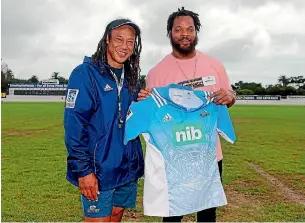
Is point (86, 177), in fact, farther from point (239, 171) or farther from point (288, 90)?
point (288, 90)

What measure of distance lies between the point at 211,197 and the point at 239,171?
535 centimetres

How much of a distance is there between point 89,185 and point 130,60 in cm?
96

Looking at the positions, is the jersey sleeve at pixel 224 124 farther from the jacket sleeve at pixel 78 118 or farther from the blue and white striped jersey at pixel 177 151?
the jacket sleeve at pixel 78 118

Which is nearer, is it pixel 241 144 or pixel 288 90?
pixel 241 144

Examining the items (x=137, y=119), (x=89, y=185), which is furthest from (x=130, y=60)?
(x=89, y=185)

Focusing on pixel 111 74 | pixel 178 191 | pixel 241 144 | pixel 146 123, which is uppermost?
pixel 111 74

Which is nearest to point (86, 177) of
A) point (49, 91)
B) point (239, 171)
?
point (239, 171)

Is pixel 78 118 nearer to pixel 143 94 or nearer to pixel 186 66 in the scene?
pixel 143 94

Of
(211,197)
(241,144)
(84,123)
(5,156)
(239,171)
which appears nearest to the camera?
(84,123)

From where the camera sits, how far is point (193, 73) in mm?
3582

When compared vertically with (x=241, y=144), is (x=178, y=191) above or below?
above

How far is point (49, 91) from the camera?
77.6m

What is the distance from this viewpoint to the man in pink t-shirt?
3.56 m

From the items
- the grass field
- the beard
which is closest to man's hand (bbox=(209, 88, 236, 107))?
the beard
